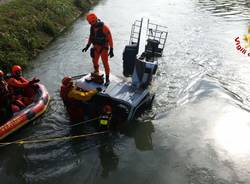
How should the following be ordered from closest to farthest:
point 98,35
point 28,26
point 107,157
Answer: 1. point 107,157
2. point 98,35
3. point 28,26

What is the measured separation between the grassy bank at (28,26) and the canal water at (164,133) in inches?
24.4

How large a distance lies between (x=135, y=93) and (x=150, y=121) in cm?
109

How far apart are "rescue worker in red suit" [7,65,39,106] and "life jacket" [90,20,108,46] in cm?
216

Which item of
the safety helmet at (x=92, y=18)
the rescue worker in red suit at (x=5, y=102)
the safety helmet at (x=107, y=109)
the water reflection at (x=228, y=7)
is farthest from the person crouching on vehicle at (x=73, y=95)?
the water reflection at (x=228, y=7)

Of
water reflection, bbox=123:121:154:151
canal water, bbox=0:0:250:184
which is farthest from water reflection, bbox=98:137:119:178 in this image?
water reflection, bbox=123:121:154:151

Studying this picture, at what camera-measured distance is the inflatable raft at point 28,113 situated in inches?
348

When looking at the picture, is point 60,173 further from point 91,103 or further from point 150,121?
point 150,121

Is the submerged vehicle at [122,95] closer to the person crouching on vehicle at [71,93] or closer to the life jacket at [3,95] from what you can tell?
the person crouching on vehicle at [71,93]

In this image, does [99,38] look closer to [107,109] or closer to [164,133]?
[107,109]

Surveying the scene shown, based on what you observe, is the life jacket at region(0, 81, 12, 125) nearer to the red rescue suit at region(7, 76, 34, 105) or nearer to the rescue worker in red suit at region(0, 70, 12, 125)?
the rescue worker in red suit at region(0, 70, 12, 125)

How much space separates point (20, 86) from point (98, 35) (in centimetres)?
279

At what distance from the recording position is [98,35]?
1035 centimetres

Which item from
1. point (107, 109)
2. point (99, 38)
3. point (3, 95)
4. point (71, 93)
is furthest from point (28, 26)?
point (107, 109)

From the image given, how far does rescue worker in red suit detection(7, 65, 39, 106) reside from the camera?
400 inches
